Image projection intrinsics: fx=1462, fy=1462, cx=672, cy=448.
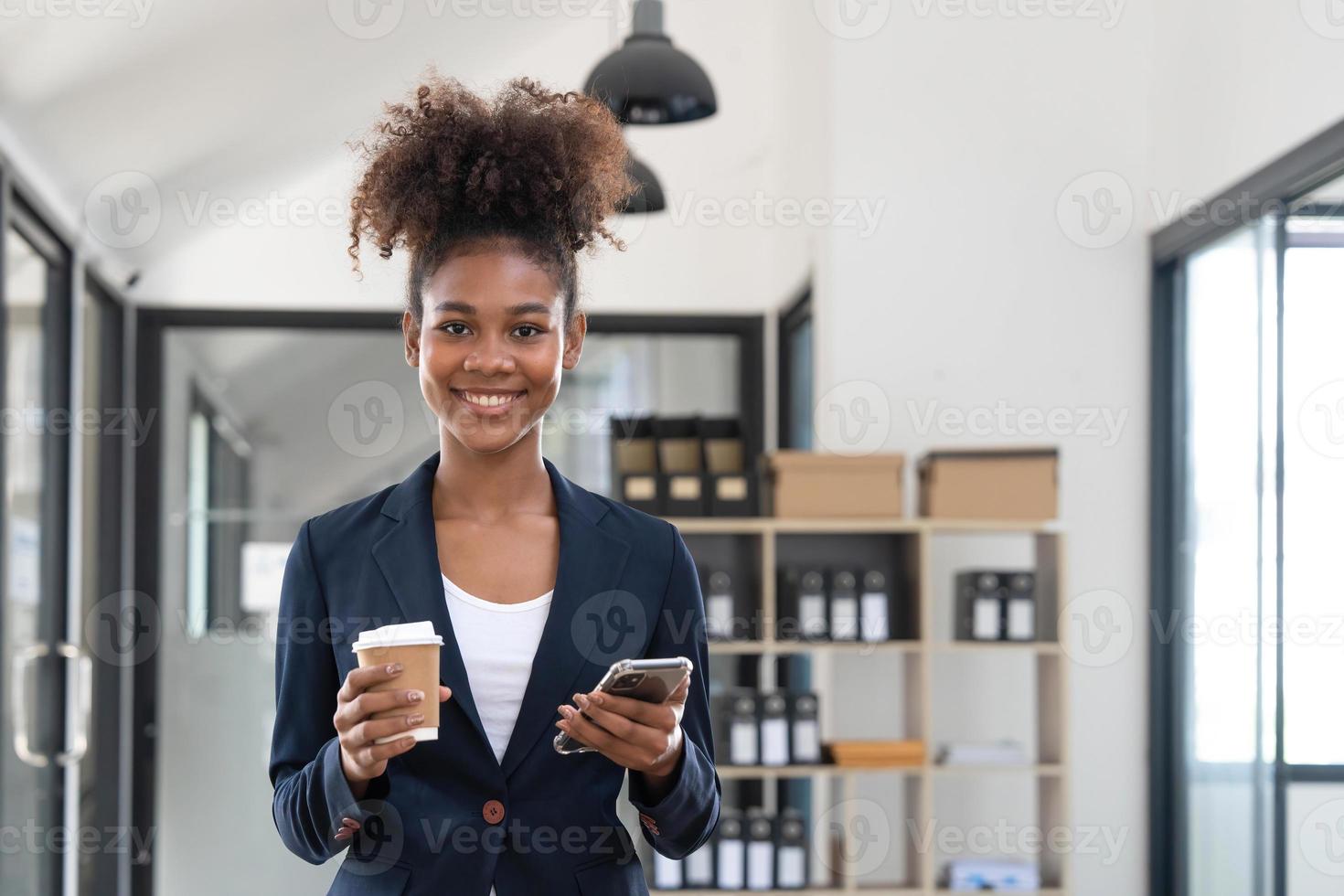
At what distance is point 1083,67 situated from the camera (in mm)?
4609

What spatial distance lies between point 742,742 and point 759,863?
0.33 metres

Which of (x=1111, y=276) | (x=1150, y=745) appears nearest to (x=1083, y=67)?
(x=1111, y=276)

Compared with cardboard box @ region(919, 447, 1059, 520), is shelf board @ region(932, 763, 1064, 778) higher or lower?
lower

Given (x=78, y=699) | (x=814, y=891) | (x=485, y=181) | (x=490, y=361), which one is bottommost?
(x=814, y=891)

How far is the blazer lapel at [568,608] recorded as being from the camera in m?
1.28

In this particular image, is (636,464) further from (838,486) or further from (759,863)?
(759,863)

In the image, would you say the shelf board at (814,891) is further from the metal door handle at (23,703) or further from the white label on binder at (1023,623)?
the metal door handle at (23,703)

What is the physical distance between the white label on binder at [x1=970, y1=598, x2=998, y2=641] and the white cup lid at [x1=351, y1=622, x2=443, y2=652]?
120 inches

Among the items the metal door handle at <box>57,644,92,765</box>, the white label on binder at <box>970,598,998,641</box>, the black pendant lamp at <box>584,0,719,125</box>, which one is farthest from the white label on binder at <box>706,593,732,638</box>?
the metal door handle at <box>57,644,92,765</box>

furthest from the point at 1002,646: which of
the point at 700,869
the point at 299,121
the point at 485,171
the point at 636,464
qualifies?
the point at 485,171

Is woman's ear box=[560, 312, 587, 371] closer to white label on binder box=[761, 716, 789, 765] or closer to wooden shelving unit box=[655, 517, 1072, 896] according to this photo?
wooden shelving unit box=[655, 517, 1072, 896]

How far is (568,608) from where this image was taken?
4.30ft

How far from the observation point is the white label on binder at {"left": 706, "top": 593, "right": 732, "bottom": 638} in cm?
407

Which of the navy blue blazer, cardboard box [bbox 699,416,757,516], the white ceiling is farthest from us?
cardboard box [bbox 699,416,757,516]
